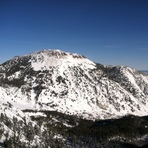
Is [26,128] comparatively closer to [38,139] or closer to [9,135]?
[38,139]

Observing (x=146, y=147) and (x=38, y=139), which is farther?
(x=146, y=147)

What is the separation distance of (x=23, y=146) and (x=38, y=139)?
32.3m

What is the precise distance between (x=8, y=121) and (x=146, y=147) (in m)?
114

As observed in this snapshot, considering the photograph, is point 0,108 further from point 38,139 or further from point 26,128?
point 38,139

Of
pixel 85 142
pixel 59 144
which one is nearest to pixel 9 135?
pixel 59 144

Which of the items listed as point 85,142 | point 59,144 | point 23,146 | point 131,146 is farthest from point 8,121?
point 131,146

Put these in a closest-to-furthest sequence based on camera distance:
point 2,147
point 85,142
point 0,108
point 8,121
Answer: point 2,147 < point 8,121 < point 0,108 < point 85,142

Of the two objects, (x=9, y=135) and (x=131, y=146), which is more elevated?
(x=9, y=135)

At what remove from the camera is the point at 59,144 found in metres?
174

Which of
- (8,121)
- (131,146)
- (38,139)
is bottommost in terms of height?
(131,146)

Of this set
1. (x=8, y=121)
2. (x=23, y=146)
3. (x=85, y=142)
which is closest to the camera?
(x=23, y=146)

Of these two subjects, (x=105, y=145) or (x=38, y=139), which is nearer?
(x=38, y=139)

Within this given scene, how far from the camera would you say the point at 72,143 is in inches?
7594

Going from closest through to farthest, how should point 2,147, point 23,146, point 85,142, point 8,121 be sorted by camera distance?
point 2,147, point 23,146, point 8,121, point 85,142
